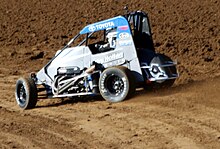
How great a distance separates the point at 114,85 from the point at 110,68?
14.2 inches

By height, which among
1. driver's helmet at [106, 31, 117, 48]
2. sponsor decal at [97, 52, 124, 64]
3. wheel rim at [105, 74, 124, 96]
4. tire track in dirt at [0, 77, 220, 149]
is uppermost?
driver's helmet at [106, 31, 117, 48]

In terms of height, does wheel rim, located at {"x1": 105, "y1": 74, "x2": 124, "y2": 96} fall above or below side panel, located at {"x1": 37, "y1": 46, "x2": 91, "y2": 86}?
below

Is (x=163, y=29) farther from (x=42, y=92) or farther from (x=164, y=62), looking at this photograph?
(x=164, y=62)

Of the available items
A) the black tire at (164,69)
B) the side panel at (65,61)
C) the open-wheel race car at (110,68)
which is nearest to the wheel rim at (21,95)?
the open-wheel race car at (110,68)

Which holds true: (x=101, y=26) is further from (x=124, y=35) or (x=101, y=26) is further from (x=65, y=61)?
(x=65, y=61)

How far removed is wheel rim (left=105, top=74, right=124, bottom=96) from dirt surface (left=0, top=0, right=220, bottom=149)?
0.30 meters

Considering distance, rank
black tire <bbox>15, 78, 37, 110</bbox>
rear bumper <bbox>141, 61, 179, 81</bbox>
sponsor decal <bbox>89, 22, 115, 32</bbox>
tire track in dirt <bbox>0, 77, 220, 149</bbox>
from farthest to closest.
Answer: black tire <bbox>15, 78, 37, 110</bbox> < sponsor decal <bbox>89, 22, 115, 32</bbox> < rear bumper <bbox>141, 61, 179, 81</bbox> < tire track in dirt <bbox>0, 77, 220, 149</bbox>

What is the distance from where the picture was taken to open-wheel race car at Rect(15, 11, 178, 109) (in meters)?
12.7

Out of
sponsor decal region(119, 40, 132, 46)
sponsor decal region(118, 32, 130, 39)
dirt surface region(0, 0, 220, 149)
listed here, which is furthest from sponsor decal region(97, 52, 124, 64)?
dirt surface region(0, 0, 220, 149)

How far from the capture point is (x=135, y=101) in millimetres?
12562

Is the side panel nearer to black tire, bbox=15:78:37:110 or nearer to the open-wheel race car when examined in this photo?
the open-wheel race car

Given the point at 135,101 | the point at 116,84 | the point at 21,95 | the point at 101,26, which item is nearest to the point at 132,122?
the point at 135,101

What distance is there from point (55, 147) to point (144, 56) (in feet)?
11.6

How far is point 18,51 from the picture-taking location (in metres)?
22.5
